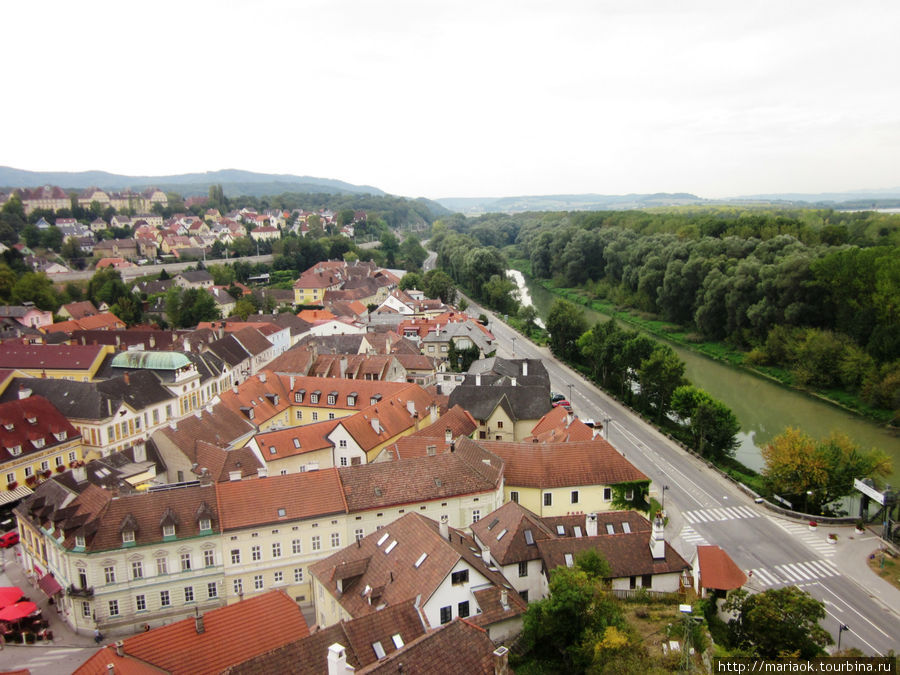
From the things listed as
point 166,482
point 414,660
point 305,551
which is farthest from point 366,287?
point 414,660

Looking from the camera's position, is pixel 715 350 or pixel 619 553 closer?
pixel 619 553

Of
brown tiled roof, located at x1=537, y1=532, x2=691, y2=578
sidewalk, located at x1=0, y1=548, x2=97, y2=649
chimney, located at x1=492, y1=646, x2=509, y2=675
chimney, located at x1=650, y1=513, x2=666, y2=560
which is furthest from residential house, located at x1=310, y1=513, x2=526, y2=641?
sidewalk, located at x1=0, y1=548, x2=97, y2=649

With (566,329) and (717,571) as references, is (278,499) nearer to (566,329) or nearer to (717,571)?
(717,571)

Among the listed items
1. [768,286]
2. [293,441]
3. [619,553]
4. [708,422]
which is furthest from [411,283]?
[619,553]

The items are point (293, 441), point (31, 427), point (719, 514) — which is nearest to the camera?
point (719, 514)

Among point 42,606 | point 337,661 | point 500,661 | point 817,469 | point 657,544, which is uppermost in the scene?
point 337,661

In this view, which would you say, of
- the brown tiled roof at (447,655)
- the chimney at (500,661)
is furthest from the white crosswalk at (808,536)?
the brown tiled roof at (447,655)

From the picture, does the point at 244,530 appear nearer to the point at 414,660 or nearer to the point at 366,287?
the point at 414,660
